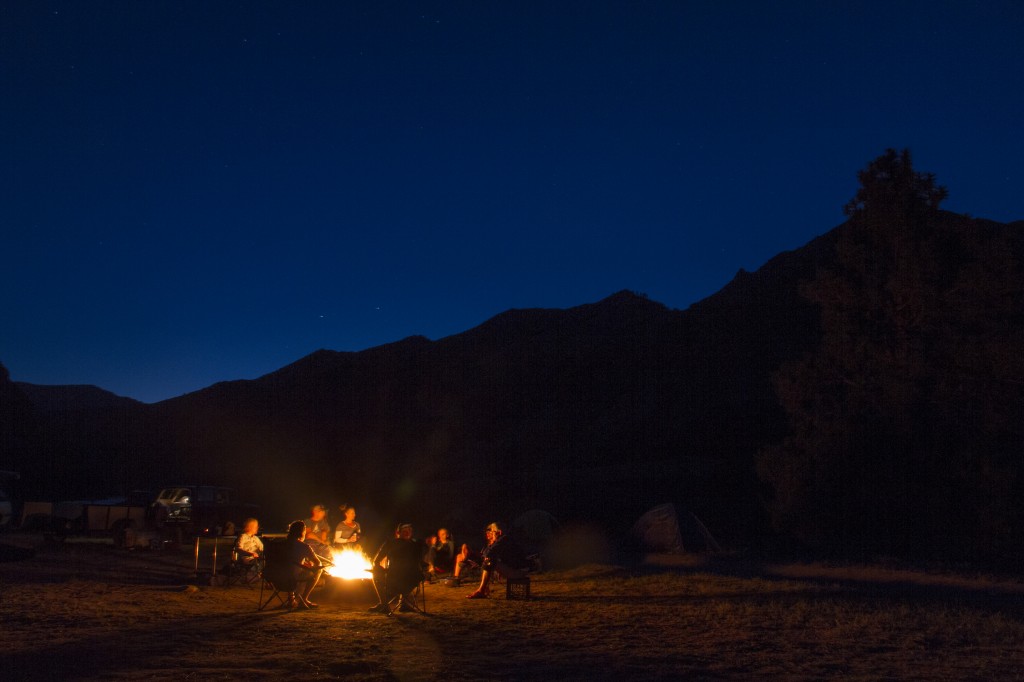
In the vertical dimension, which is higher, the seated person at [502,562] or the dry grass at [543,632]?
the seated person at [502,562]

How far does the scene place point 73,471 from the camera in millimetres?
50094

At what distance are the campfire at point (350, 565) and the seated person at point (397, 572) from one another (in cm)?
59

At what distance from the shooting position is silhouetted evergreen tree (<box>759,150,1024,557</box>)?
652 inches

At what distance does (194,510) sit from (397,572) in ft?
38.5

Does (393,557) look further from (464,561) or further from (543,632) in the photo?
(464,561)

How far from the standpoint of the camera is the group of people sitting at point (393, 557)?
971 centimetres

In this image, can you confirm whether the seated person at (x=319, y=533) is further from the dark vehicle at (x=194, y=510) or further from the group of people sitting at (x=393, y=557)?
the dark vehicle at (x=194, y=510)

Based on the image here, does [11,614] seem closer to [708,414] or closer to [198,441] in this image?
[708,414]

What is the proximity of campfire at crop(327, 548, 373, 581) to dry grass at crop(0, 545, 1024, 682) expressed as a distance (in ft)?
0.94

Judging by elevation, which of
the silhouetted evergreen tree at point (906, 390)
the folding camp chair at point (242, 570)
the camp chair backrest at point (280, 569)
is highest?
the silhouetted evergreen tree at point (906, 390)

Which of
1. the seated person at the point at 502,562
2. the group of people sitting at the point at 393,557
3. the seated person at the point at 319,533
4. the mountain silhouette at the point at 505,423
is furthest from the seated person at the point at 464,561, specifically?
the mountain silhouette at the point at 505,423

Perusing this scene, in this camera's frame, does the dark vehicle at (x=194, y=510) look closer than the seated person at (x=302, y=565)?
No

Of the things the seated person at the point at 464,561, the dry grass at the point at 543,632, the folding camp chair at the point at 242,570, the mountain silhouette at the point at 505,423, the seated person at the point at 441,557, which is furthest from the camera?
the mountain silhouette at the point at 505,423

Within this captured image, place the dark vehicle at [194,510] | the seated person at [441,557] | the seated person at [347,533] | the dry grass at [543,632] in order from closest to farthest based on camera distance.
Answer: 1. the dry grass at [543,632]
2. the seated person at [347,533]
3. the seated person at [441,557]
4. the dark vehicle at [194,510]
